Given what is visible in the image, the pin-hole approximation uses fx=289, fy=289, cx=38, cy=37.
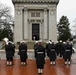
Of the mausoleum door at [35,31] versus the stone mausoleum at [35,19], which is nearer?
the stone mausoleum at [35,19]

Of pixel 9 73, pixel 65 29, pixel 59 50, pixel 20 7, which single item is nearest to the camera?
pixel 9 73

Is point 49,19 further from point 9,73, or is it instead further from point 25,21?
point 9,73

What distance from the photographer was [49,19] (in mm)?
51188

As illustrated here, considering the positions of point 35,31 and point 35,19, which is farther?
point 35,31

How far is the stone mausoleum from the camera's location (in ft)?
166

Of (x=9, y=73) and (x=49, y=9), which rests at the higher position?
(x=49, y=9)

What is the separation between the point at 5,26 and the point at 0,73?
62454 millimetres

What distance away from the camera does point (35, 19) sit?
51.5 metres

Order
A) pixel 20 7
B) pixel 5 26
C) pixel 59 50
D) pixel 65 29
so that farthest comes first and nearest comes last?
pixel 65 29, pixel 5 26, pixel 20 7, pixel 59 50

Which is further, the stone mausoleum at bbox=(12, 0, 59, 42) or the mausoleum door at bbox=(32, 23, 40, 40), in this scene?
the mausoleum door at bbox=(32, 23, 40, 40)

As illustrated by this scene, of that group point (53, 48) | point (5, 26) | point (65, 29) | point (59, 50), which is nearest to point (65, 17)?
point (65, 29)

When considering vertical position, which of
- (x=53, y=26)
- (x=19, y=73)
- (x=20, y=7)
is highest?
(x=20, y=7)

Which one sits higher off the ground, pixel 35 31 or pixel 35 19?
pixel 35 19

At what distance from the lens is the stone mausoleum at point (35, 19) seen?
50625mm
